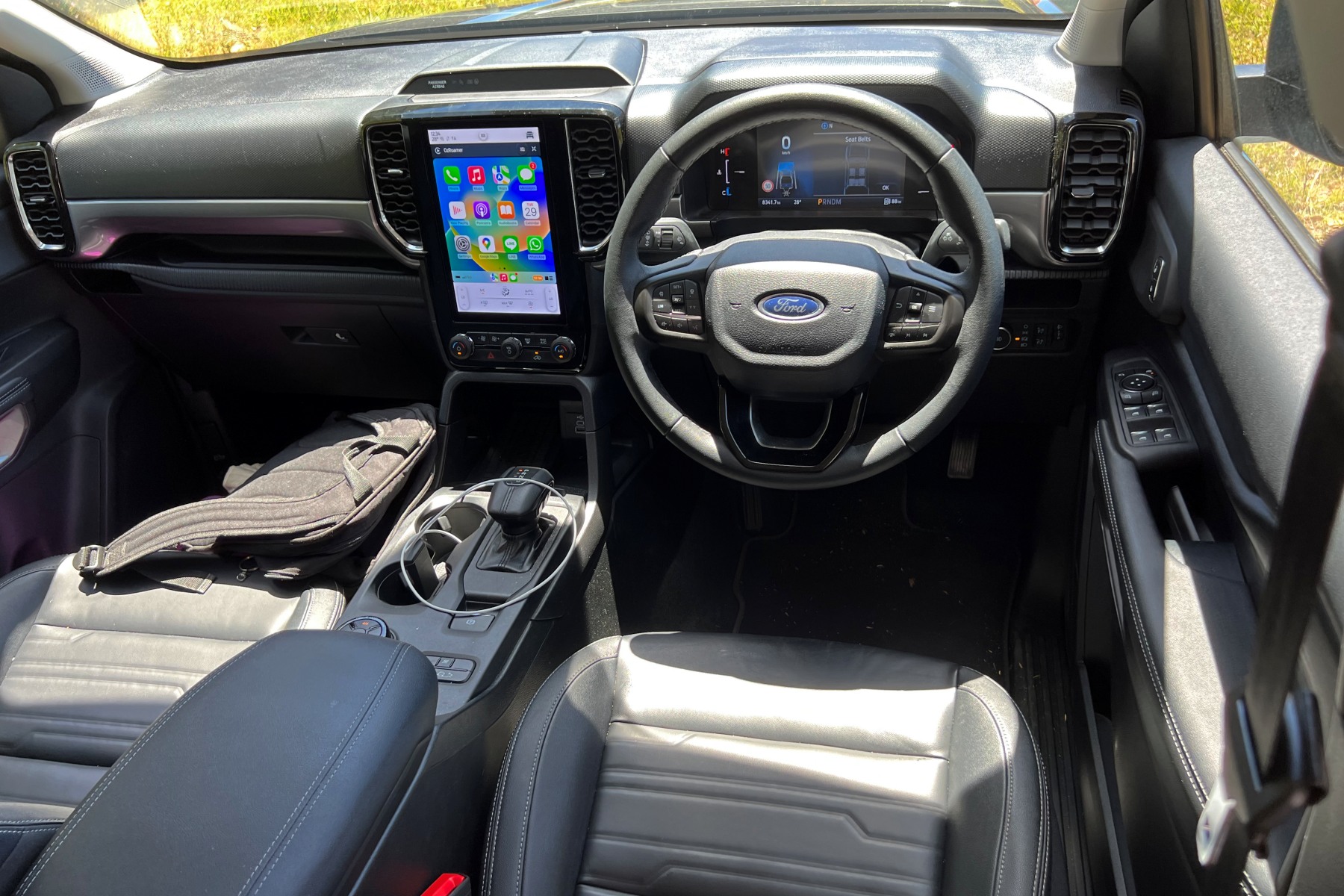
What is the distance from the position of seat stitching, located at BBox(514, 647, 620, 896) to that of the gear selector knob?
1.22 feet

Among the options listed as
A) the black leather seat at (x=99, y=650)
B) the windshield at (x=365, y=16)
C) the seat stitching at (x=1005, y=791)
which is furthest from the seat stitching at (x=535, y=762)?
the windshield at (x=365, y=16)

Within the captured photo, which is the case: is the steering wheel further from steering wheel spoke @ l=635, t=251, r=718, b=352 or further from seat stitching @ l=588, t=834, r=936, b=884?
seat stitching @ l=588, t=834, r=936, b=884

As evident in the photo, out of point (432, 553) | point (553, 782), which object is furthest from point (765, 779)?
point (432, 553)

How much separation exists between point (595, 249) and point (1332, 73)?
4.19 ft

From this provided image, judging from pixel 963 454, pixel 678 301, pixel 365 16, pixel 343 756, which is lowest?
pixel 963 454

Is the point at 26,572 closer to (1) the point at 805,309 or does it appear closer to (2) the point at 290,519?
(2) the point at 290,519

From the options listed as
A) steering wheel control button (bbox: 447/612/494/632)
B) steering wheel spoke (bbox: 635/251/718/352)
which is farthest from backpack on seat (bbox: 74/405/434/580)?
steering wheel spoke (bbox: 635/251/718/352)

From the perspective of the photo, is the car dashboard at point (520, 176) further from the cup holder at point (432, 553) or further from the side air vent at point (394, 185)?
the cup holder at point (432, 553)

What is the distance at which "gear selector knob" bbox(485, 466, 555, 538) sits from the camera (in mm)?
1658

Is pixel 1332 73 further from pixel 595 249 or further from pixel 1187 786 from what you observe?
pixel 595 249

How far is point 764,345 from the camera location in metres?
1.33

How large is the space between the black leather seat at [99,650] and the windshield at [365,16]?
3.91 feet

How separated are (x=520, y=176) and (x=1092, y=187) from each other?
3.10 feet

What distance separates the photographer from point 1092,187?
4.99 feet
